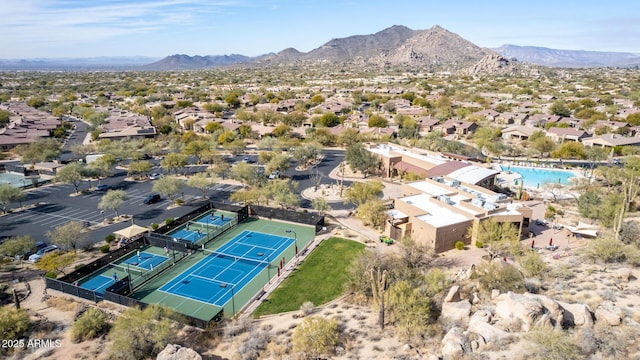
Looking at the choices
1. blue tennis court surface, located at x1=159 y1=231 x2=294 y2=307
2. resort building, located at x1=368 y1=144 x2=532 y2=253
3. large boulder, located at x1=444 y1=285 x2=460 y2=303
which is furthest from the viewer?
resort building, located at x1=368 y1=144 x2=532 y2=253

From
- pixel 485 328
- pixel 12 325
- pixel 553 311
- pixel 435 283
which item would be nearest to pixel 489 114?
pixel 435 283

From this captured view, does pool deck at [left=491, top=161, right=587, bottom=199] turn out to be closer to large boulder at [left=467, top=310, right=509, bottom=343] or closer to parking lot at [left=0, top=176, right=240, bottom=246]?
large boulder at [left=467, top=310, right=509, bottom=343]

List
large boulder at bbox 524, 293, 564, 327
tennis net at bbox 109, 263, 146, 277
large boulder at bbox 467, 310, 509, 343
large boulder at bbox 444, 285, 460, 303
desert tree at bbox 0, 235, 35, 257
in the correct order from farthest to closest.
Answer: tennis net at bbox 109, 263, 146, 277, desert tree at bbox 0, 235, 35, 257, large boulder at bbox 444, 285, 460, 303, large boulder at bbox 524, 293, 564, 327, large boulder at bbox 467, 310, 509, 343

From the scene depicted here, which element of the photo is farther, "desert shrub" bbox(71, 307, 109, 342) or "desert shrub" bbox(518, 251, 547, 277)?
"desert shrub" bbox(518, 251, 547, 277)

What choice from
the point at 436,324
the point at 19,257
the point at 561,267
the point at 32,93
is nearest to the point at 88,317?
the point at 19,257

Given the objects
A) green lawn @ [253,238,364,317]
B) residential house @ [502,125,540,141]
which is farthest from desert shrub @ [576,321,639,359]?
residential house @ [502,125,540,141]

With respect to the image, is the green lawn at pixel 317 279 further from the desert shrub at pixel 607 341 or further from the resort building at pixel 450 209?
the desert shrub at pixel 607 341

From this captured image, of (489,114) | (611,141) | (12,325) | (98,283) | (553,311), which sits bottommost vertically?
(98,283)

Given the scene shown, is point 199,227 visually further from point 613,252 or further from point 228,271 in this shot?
point 613,252
